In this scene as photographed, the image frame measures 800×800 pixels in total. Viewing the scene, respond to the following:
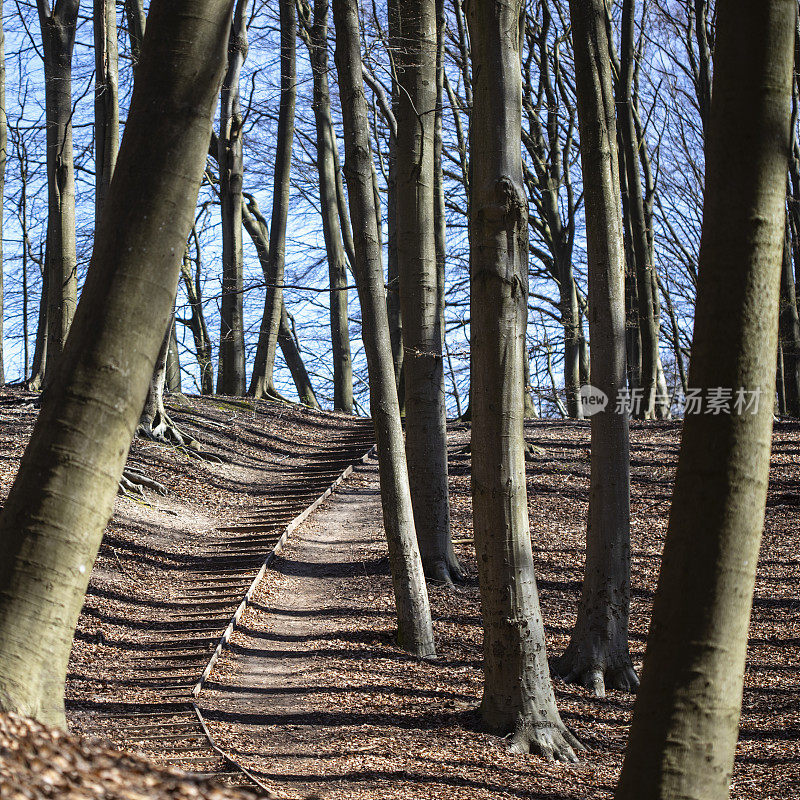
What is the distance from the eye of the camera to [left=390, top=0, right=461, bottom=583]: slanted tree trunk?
9547 mm

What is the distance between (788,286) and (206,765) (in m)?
16.8

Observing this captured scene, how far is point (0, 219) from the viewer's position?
1969 centimetres

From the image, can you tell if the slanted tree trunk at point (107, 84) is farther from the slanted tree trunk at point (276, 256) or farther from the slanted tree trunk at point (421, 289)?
the slanted tree trunk at point (276, 256)

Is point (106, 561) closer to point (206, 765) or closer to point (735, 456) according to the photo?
point (206, 765)

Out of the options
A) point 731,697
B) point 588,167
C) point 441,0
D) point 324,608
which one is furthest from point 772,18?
point 441,0

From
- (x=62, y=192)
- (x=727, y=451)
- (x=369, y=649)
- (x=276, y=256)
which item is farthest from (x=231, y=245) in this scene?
(x=727, y=451)

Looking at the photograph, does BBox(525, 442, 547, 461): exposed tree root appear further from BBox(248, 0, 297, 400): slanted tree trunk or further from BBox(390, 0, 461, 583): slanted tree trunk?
BBox(248, 0, 297, 400): slanted tree trunk

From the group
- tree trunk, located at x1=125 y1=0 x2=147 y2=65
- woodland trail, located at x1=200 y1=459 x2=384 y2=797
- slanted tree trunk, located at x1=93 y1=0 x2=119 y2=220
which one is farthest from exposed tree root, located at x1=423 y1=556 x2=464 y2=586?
tree trunk, located at x1=125 y1=0 x2=147 y2=65

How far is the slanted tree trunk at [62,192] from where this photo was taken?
476 inches

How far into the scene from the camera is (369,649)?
26.9 ft

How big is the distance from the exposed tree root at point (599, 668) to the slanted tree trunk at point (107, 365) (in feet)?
17.9

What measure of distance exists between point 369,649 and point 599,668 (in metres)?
2.26

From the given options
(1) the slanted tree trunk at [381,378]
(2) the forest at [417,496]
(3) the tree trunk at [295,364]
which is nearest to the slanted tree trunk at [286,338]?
(3) the tree trunk at [295,364]

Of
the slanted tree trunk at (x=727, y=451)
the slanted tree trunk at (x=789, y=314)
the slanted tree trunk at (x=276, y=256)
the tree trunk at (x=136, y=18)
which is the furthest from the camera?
the slanted tree trunk at (x=276, y=256)
